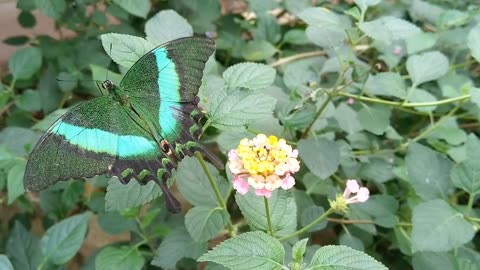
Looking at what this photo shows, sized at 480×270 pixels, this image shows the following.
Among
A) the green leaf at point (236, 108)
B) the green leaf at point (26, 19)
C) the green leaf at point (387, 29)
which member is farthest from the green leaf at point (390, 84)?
the green leaf at point (26, 19)

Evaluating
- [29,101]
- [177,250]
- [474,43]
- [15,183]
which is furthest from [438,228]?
[29,101]

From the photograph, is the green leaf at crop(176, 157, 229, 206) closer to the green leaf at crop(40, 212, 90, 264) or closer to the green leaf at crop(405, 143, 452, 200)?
the green leaf at crop(40, 212, 90, 264)

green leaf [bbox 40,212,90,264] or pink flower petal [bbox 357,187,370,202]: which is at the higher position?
pink flower petal [bbox 357,187,370,202]

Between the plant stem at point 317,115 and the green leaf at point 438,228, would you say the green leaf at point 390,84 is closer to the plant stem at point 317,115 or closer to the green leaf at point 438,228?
the plant stem at point 317,115

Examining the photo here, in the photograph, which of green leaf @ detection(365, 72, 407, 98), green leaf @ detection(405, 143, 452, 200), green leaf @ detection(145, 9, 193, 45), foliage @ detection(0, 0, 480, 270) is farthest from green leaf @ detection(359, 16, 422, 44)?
green leaf @ detection(145, 9, 193, 45)

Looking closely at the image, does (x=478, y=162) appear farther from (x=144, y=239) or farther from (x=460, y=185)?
(x=144, y=239)

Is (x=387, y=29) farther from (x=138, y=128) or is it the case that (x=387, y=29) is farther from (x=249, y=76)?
(x=138, y=128)

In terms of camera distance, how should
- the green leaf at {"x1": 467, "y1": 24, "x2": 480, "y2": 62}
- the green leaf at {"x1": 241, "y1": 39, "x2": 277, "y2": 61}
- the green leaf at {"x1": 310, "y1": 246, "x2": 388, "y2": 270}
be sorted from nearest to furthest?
the green leaf at {"x1": 310, "y1": 246, "x2": 388, "y2": 270} < the green leaf at {"x1": 467, "y1": 24, "x2": 480, "y2": 62} < the green leaf at {"x1": 241, "y1": 39, "x2": 277, "y2": 61}
